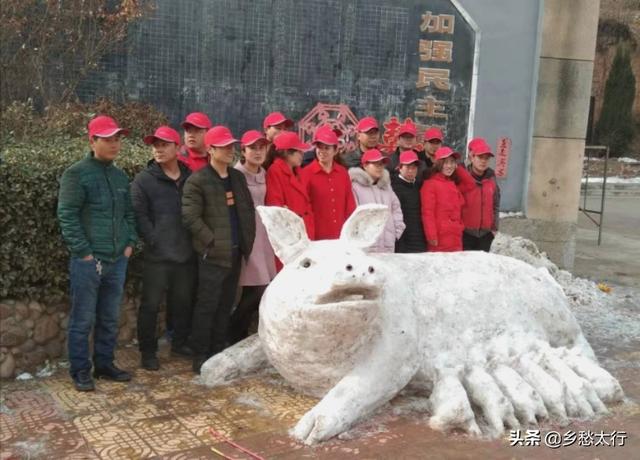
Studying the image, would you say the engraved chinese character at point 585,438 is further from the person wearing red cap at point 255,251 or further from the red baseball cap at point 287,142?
the red baseball cap at point 287,142

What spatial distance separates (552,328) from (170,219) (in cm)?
279

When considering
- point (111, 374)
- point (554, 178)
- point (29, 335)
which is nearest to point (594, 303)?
point (554, 178)

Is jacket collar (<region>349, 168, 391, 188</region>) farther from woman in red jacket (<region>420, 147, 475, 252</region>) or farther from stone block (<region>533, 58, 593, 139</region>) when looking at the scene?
stone block (<region>533, 58, 593, 139</region>)

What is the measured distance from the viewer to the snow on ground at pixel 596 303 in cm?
648

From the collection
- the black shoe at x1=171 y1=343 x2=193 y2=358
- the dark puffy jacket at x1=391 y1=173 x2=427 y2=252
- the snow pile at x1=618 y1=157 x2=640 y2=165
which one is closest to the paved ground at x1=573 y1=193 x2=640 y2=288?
the dark puffy jacket at x1=391 y1=173 x2=427 y2=252

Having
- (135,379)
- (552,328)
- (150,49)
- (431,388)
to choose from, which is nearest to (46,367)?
(135,379)

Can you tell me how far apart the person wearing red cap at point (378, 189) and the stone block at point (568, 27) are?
15.1ft

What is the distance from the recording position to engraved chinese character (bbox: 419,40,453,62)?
8539mm

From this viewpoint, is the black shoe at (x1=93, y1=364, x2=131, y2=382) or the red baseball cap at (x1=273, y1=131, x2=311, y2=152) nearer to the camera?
the black shoe at (x1=93, y1=364, x2=131, y2=382)

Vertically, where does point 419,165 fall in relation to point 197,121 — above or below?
below

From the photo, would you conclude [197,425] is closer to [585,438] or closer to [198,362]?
[198,362]

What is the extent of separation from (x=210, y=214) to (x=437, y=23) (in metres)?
5.01

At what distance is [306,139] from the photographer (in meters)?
8.23

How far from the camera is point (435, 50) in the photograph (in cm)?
857
